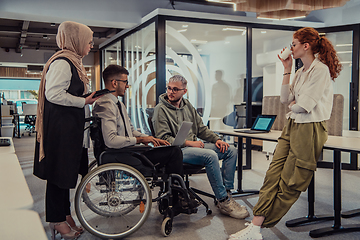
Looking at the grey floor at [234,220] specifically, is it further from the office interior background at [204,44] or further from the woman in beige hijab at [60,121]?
the office interior background at [204,44]

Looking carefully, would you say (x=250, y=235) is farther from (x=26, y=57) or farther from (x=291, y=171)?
(x=26, y=57)

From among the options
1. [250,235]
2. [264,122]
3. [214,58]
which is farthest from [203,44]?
[250,235]

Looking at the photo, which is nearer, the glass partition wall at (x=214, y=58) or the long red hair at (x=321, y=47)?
the long red hair at (x=321, y=47)

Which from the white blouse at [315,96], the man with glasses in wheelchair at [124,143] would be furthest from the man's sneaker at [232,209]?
the white blouse at [315,96]

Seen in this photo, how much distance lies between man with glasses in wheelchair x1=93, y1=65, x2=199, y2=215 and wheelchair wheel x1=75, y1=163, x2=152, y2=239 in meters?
0.12

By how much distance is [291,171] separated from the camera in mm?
2117

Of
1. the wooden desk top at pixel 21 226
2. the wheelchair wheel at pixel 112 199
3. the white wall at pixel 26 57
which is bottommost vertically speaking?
Result: the wheelchair wheel at pixel 112 199

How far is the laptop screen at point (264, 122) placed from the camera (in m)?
3.14

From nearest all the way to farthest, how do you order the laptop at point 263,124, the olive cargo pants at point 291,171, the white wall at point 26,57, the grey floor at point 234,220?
the olive cargo pants at point 291,171
the grey floor at point 234,220
the laptop at point 263,124
the white wall at point 26,57

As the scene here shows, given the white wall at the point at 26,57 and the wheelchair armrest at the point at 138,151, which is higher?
the white wall at the point at 26,57

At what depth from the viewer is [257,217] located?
7.03 feet

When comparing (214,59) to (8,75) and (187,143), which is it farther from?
(8,75)

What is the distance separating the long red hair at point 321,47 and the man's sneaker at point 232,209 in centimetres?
131

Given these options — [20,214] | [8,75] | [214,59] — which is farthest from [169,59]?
[8,75]
